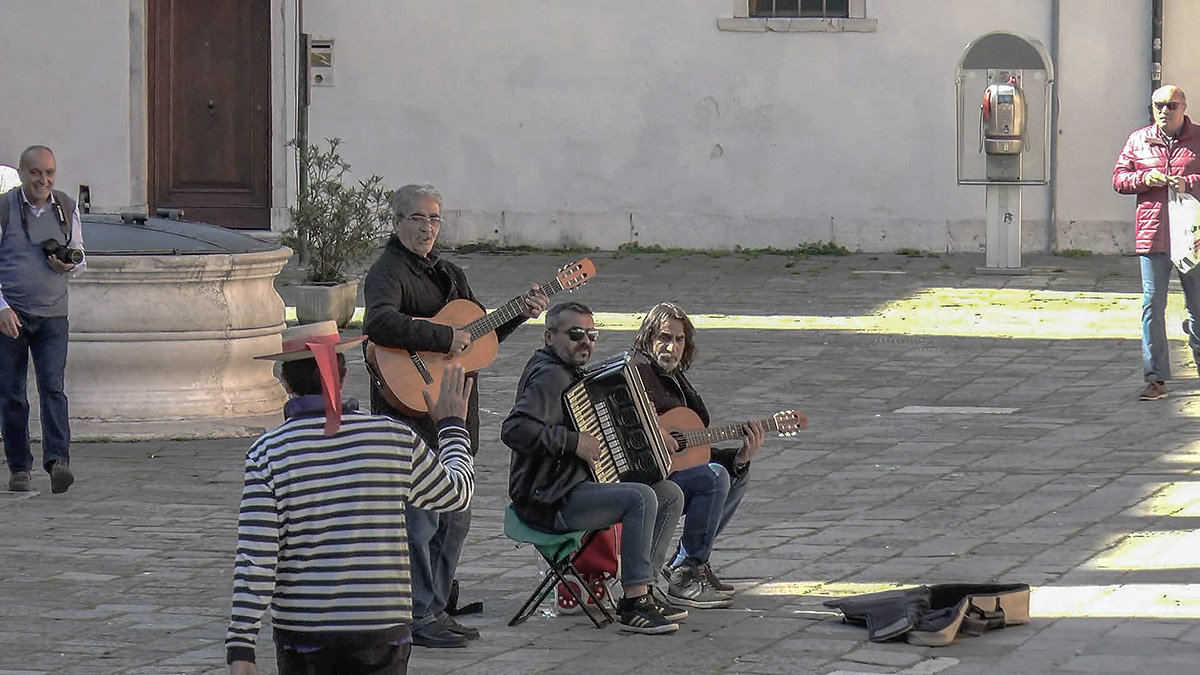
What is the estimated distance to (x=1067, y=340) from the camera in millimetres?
15297

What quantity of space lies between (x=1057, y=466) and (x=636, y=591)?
3711 mm

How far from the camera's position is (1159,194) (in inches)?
490

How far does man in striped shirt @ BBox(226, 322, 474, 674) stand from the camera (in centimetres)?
516

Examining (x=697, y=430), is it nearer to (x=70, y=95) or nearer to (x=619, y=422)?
(x=619, y=422)

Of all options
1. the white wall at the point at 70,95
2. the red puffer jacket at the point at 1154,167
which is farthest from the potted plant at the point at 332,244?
the red puffer jacket at the point at 1154,167

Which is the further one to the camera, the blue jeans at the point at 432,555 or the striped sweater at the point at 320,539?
the blue jeans at the point at 432,555

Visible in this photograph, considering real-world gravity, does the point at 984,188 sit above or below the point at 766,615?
above


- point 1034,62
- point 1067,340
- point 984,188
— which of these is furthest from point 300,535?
point 984,188

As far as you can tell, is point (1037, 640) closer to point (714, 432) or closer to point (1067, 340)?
point (714, 432)

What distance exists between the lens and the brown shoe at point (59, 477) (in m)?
10.5

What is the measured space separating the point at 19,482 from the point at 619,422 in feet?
13.1

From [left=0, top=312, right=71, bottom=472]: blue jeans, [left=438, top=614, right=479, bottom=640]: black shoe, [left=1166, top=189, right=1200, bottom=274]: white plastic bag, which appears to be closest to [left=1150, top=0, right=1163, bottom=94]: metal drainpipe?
[left=1166, top=189, right=1200, bottom=274]: white plastic bag

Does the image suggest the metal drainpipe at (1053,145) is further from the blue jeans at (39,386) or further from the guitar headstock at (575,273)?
the guitar headstock at (575,273)

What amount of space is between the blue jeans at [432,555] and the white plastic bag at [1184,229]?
19.7 ft
